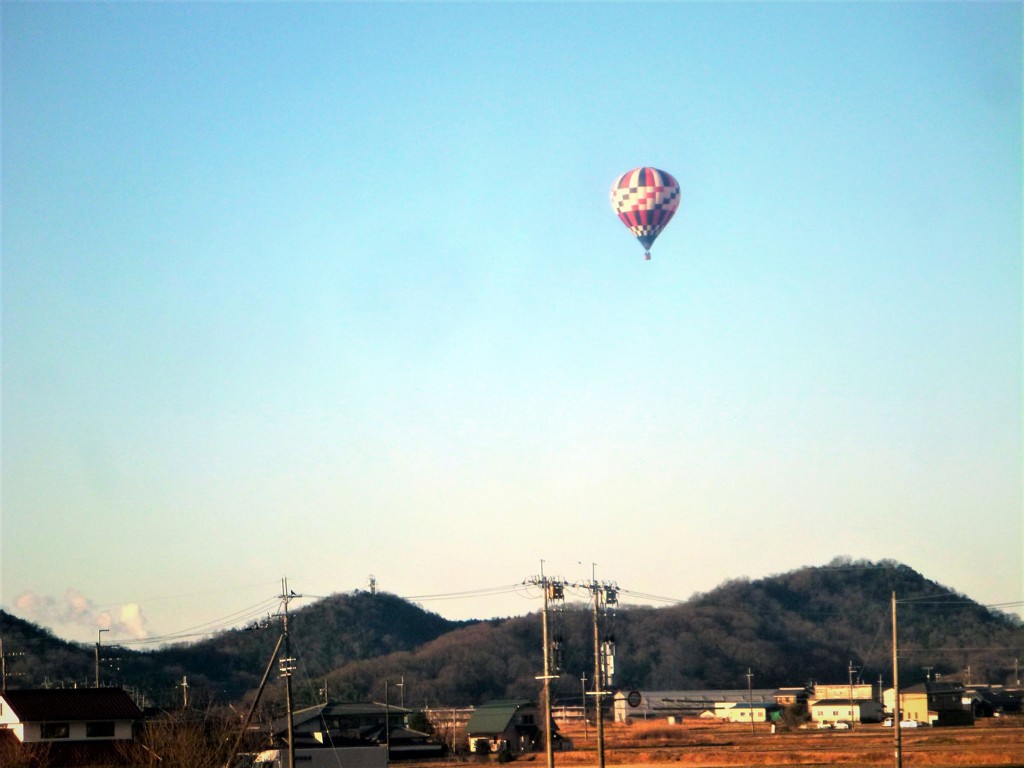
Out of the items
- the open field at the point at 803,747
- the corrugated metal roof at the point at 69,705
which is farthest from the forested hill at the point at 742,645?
the corrugated metal roof at the point at 69,705

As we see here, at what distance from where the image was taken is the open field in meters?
57.3

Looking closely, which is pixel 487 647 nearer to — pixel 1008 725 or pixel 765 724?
pixel 765 724

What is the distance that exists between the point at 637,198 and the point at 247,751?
3400 cm

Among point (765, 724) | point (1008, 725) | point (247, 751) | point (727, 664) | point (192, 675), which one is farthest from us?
point (727, 664)

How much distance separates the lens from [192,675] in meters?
143

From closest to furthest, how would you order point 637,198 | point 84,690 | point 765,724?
point 84,690
point 637,198
point 765,724

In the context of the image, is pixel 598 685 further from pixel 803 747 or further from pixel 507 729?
pixel 507 729

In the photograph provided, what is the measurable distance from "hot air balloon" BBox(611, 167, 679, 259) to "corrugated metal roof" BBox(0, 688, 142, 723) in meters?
33.9

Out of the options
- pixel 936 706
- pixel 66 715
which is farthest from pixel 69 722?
pixel 936 706

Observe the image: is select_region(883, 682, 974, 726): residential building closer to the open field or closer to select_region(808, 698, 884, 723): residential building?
the open field

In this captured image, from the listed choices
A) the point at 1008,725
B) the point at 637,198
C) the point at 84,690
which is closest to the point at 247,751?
the point at 84,690

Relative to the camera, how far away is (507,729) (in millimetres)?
82375

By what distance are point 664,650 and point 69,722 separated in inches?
4803

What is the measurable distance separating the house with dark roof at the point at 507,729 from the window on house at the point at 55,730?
3034cm
